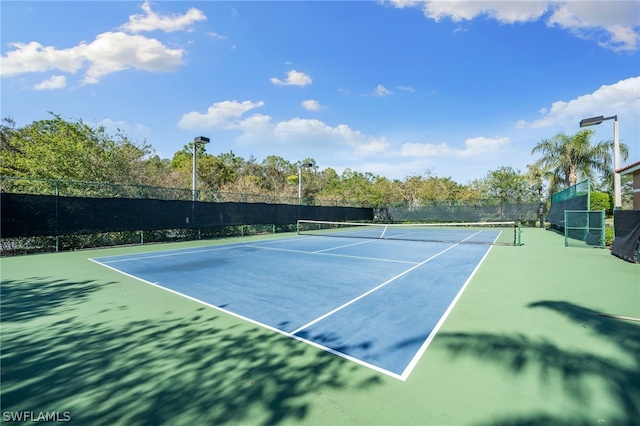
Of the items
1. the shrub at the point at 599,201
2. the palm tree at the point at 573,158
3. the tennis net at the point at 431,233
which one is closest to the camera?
the tennis net at the point at 431,233

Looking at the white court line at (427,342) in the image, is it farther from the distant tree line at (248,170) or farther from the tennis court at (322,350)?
the distant tree line at (248,170)

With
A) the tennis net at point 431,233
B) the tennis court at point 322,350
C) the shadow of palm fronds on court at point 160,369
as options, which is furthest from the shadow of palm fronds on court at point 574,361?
the tennis net at point 431,233

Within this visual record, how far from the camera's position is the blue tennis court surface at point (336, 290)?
369 centimetres

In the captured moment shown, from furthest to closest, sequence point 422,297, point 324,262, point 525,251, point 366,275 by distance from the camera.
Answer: point 525,251 → point 324,262 → point 366,275 → point 422,297

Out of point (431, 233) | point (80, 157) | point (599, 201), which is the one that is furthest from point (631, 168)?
point (80, 157)

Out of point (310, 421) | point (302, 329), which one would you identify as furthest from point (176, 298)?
point (310, 421)

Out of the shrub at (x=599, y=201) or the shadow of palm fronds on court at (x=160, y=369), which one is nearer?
the shadow of palm fronds on court at (x=160, y=369)

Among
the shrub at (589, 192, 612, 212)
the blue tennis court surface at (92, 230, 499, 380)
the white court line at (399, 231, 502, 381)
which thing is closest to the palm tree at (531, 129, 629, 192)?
the shrub at (589, 192, 612, 212)

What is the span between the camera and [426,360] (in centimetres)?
319

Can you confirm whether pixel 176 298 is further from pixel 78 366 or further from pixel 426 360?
pixel 426 360

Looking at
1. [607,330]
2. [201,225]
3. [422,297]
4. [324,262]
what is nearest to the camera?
[607,330]

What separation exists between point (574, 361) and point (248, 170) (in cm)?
4502

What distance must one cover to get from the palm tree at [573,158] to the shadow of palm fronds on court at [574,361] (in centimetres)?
2549

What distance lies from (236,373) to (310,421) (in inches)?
37.6
